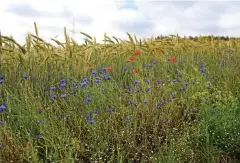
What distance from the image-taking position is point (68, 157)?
96.9 inches

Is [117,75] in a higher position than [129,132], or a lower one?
higher

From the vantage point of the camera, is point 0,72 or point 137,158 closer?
point 137,158

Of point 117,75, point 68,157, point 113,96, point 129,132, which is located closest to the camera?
point 68,157

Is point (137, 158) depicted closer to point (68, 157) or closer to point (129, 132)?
point (129, 132)

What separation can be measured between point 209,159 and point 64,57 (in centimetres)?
193

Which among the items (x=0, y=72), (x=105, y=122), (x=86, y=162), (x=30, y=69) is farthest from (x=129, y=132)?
(x=0, y=72)

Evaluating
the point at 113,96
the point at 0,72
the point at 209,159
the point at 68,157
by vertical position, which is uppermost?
the point at 0,72

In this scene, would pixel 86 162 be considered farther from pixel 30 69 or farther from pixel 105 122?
pixel 30 69

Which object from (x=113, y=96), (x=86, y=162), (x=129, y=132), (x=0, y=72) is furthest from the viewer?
(x=0, y=72)

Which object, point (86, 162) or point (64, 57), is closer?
point (86, 162)

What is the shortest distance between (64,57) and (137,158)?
5.30 ft

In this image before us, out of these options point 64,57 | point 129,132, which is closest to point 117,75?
point 64,57

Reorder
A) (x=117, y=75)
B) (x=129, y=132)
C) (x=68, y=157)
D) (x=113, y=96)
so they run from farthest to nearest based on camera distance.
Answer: (x=117, y=75)
(x=113, y=96)
(x=129, y=132)
(x=68, y=157)

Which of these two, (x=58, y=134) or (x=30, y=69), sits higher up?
(x=30, y=69)
